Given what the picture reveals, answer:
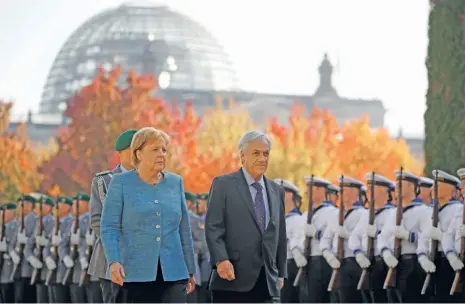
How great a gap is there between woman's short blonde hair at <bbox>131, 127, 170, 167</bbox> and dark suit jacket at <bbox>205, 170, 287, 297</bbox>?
38.0 inches

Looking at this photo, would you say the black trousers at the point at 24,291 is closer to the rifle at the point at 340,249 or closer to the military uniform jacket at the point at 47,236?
the military uniform jacket at the point at 47,236

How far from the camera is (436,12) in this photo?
831 inches

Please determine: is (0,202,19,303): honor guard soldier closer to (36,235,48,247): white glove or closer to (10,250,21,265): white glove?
(10,250,21,265): white glove

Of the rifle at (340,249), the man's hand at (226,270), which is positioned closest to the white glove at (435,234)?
the rifle at (340,249)

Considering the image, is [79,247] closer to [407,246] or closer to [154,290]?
[407,246]

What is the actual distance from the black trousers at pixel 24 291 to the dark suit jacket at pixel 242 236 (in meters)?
12.3

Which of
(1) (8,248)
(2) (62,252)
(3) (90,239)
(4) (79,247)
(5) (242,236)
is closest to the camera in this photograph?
(5) (242,236)

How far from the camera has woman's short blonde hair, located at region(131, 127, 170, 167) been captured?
10844mm

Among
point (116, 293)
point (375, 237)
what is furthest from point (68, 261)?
point (116, 293)

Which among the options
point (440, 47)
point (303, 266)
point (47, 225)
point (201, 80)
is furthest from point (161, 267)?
point (201, 80)

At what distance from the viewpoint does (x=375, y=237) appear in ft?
52.6

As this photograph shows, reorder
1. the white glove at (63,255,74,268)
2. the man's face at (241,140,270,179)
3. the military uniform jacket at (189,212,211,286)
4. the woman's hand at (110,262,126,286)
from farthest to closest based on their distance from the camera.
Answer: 1. the white glove at (63,255,74,268)
2. the military uniform jacket at (189,212,211,286)
3. the man's face at (241,140,270,179)
4. the woman's hand at (110,262,126,286)

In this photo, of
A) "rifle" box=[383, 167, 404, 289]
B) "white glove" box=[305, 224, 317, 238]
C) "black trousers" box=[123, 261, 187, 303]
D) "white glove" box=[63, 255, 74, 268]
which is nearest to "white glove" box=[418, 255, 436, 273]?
"rifle" box=[383, 167, 404, 289]

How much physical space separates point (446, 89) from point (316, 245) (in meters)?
3.93
